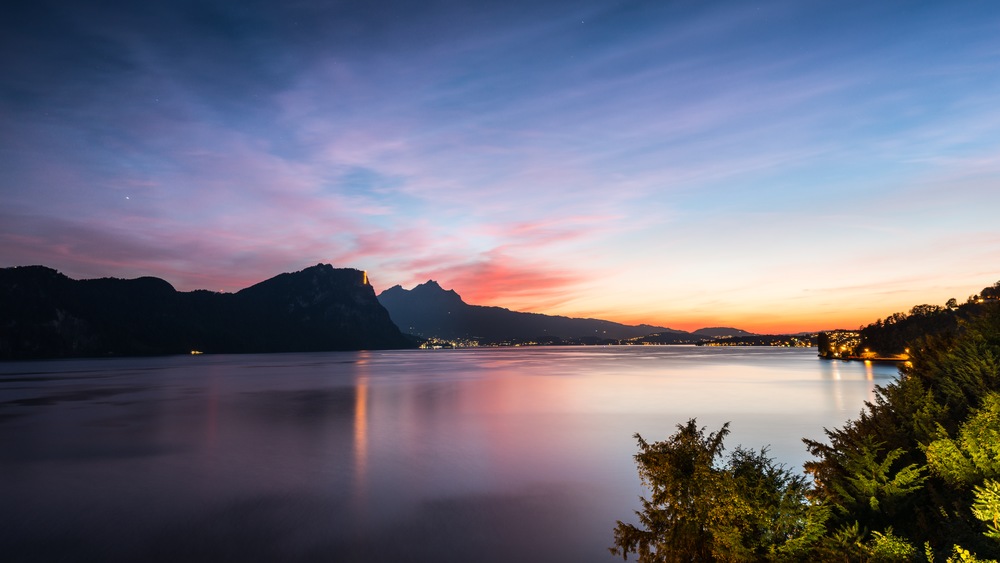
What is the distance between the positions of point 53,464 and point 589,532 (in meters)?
28.4

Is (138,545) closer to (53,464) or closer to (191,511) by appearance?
(191,511)

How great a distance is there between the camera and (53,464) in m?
27.1

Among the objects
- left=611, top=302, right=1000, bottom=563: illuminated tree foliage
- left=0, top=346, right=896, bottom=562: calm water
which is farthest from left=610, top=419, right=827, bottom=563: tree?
left=0, top=346, right=896, bottom=562: calm water

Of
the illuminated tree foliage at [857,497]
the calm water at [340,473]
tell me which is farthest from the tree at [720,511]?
the calm water at [340,473]

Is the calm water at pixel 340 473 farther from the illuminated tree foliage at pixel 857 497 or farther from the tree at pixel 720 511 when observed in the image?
the illuminated tree foliage at pixel 857 497

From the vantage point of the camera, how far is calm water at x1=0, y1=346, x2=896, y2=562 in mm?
16156

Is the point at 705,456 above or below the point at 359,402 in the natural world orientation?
above

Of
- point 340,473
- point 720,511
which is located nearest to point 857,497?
point 720,511

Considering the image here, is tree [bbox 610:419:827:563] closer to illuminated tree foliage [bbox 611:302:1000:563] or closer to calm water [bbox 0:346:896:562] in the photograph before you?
illuminated tree foliage [bbox 611:302:1000:563]

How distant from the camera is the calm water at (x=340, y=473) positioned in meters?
16.2

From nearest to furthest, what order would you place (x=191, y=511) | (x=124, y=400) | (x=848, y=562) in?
(x=848, y=562) → (x=191, y=511) → (x=124, y=400)

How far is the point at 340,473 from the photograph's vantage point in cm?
2502

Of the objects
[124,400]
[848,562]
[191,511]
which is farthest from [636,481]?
[124,400]

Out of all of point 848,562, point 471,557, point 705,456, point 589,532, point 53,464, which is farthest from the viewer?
point 53,464
